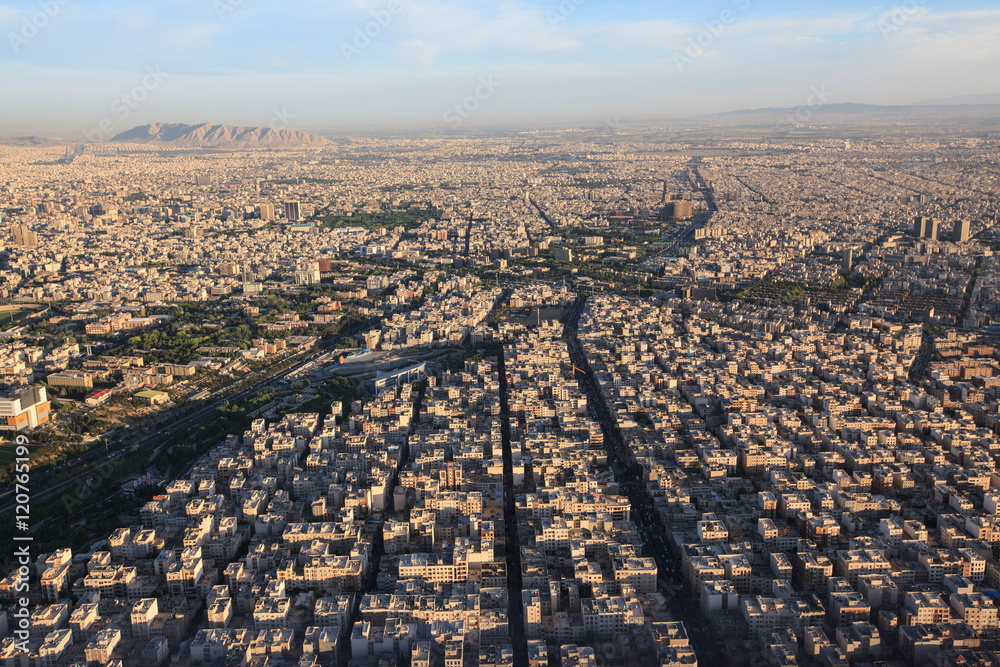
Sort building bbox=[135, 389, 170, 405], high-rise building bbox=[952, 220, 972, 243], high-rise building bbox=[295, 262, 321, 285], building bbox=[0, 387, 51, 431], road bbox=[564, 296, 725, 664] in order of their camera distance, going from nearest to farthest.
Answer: road bbox=[564, 296, 725, 664]
building bbox=[0, 387, 51, 431]
building bbox=[135, 389, 170, 405]
high-rise building bbox=[295, 262, 321, 285]
high-rise building bbox=[952, 220, 972, 243]

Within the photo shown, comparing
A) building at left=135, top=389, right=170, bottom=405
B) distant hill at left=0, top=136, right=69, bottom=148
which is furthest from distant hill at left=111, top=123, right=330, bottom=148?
building at left=135, top=389, right=170, bottom=405

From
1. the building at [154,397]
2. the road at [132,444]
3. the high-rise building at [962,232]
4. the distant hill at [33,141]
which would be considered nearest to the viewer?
the road at [132,444]

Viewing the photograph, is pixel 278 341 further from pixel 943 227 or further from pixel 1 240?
pixel 943 227

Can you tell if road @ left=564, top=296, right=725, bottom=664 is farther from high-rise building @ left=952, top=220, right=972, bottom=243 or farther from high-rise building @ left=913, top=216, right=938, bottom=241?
high-rise building @ left=913, top=216, right=938, bottom=241

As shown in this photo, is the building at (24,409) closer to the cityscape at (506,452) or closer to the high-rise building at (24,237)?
the cityscape at (506,452)

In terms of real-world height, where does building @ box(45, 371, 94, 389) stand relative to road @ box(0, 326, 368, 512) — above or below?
above

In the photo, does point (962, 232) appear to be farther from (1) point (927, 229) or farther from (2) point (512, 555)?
(2) point (512, 555)

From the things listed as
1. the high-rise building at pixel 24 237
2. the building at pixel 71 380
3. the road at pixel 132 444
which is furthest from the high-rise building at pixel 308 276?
the high-rise building at pixel 24 237

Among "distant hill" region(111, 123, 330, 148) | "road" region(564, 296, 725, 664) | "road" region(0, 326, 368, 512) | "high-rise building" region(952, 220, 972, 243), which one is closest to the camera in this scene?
"road" region(564, 296, 725, 664)
